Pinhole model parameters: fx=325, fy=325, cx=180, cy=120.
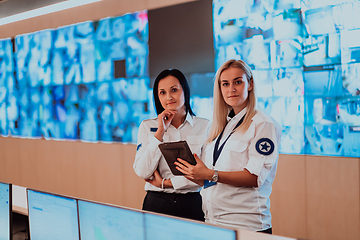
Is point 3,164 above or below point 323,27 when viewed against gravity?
below

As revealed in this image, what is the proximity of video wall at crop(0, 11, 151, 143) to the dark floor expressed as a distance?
→ 7.76 ft

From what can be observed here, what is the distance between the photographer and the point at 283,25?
2998 millimetres

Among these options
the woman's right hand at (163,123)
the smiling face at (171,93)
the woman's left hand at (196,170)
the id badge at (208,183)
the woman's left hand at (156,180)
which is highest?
the smiling face at (171,93)

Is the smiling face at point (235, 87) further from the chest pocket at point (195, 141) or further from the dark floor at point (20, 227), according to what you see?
the dark floor at point (20, 227)

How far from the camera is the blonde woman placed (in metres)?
1.54

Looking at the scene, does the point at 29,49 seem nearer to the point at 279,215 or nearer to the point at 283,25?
the point at 283,25

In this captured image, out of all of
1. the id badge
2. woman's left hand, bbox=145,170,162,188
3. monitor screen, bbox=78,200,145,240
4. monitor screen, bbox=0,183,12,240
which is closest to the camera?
monitor screen, bbox=78,200,145,240

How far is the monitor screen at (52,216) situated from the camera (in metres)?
1.19

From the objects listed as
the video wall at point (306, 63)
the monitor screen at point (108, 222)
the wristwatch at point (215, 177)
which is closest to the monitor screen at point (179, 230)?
the monitor screen at point (108, 222)

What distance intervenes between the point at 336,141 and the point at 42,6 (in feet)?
8.12

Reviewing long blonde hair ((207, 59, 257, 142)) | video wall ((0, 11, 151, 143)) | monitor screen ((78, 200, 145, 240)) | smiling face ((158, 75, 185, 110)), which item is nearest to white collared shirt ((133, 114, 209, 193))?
smiling face ((158, 75, 185, 110))

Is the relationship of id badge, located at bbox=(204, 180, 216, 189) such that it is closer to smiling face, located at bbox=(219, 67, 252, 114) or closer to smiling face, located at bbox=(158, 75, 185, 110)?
smiling face, located at bbox=(219, 67, 252, 114)

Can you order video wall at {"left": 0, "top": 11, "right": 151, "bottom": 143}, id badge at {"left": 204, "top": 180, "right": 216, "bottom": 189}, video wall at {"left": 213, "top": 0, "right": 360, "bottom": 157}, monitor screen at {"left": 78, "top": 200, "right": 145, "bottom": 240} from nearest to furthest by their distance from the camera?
1. monitor screen at {"left": 78, "top": 200, "right": 145, "bottom": 240}
2. id badge at {"left": 204, "top": 180, "right": 216, "bottom": 189}
3. video wall at {"left": 213, "top": 0, "right": 360, "bottom": 157}
4. video wall at {"left": 0, "top": 11, "right": 151, "bottom": 143}

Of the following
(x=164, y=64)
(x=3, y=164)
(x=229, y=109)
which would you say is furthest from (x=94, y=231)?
(x=3, y=164)
